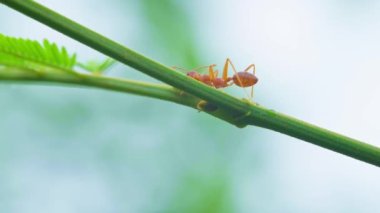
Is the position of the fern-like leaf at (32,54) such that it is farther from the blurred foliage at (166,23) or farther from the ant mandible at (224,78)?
the blurred foliage at (166,23)

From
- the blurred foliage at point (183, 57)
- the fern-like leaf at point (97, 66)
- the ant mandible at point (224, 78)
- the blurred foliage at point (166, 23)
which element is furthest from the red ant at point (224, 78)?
the blurred foliage at point (166, 23)

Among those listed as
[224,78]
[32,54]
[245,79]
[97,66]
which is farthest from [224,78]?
[32,54]

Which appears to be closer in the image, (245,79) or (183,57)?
(245,79)

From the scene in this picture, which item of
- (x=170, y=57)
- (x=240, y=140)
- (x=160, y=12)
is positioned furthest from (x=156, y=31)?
(x=240, y=140)

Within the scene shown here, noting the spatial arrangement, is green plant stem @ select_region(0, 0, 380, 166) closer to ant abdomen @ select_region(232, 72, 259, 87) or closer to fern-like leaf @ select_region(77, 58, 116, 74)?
fern-like leaf @ select_region(77, 58, 116, 74)

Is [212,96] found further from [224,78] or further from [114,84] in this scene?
[224,78]
